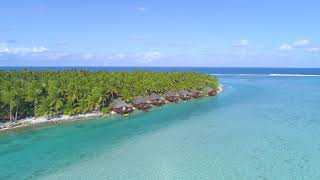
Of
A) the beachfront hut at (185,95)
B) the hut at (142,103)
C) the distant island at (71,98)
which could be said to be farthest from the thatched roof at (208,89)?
the hut at (142,103)

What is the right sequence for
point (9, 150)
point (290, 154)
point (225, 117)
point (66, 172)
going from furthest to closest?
1. point (225, 117)
2. point (9, 150)
3. point (290, 154)
4. point (66, 172)

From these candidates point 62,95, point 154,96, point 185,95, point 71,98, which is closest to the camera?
point 62,95

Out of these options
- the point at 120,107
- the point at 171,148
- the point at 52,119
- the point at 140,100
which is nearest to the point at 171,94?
the point at 140,100

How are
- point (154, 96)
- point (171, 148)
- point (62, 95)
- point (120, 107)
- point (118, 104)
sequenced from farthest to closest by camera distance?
point (154, 96) → point (118, 104) → point (120, 107) → point (62, 95) → point (171, 148)

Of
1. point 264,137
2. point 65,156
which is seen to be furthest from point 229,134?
point 65,156

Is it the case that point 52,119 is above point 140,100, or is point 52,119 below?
below

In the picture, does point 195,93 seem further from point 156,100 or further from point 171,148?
point 171,148

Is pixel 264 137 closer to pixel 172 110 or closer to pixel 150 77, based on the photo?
pixel 172 110
